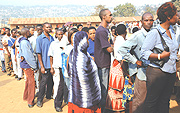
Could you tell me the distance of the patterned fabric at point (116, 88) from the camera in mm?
4109

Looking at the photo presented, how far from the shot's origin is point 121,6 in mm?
80812

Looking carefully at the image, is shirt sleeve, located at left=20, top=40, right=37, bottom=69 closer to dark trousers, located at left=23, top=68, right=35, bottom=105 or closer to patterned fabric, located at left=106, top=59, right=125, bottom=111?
dark trousers, located at left=23, top=68, right=35, bottom=105

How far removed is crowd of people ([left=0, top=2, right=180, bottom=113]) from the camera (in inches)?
105

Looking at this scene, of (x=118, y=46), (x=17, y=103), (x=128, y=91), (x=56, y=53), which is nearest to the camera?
(x=128, y=91)

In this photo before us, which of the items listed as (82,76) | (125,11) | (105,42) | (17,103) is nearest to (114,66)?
(105,42)

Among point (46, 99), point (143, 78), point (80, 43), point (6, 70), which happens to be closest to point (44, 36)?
point (46, 99)

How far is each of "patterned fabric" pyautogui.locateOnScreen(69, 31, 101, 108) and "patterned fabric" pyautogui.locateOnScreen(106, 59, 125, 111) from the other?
1189 millimetres

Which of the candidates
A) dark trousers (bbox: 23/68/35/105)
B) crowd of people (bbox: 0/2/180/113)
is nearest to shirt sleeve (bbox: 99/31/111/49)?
crowd of people (bbox: 0/2/180/113)

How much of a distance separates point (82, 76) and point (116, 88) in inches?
58.9

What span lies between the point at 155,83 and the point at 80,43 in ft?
4.07

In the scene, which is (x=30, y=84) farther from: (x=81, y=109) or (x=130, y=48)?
(x=130, y=48)

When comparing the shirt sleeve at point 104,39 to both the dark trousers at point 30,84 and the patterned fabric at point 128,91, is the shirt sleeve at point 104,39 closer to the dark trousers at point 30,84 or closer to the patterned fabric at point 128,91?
the patterned fabric at point 128,91

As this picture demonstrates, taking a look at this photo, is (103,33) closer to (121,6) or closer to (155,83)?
(155,83)

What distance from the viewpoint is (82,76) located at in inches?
114
